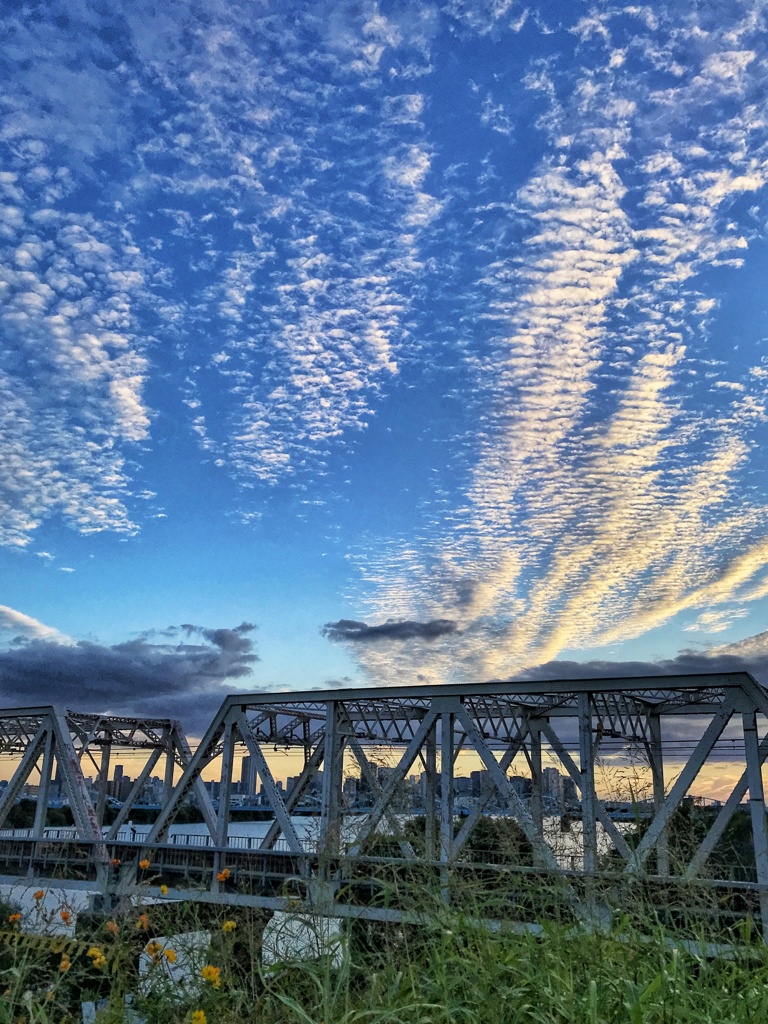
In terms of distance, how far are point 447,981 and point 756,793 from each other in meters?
21.1

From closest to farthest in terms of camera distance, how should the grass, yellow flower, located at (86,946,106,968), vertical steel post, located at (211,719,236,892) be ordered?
1. the grass
2. yellow flower, located at (86,946,106,968)
3. vertical steel post, located at (211,719,236,892)

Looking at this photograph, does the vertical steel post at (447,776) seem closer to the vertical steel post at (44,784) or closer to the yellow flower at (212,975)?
the vertical steel post at (44,784)

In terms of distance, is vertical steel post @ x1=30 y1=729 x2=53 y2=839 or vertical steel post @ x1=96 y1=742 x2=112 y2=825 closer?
vertical steel post @ x1=30 y1=729 x2=53 y2=839

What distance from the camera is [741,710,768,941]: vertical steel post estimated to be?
2275cm

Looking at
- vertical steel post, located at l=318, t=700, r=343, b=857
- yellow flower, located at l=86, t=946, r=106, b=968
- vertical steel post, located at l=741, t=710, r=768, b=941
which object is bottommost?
yellow flower, located at l=86, t=946, r=106, b=968

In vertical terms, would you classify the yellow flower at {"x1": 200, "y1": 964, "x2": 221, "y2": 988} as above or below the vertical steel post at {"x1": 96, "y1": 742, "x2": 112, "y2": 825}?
below

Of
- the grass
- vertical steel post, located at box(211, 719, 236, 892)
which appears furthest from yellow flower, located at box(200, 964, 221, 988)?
vertical steel post, located at box(211, 719, 236, 892)

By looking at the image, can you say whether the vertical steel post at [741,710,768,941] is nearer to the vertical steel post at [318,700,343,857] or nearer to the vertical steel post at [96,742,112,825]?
the vertical steel post at [318,700,343,857]

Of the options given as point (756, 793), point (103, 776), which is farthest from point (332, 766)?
point (103, 776)

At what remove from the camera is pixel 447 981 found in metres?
5.59

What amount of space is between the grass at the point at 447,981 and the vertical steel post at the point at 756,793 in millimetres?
17981

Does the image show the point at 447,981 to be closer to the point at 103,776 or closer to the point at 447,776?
the point at 447,776

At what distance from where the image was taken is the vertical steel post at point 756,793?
74.6 ft

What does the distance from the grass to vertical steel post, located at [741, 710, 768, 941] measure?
59.0 ft
